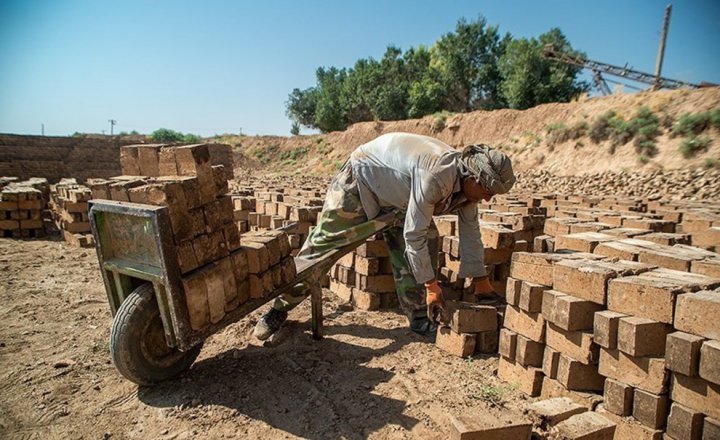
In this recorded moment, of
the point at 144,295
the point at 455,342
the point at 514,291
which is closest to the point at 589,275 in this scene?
the point at 514,291

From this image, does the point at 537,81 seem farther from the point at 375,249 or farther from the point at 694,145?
the point at 375,249

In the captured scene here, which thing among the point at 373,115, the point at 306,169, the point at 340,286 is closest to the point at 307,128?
the point at 373,115

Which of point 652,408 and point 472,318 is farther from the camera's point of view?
point 472,318

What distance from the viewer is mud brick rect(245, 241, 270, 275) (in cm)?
308

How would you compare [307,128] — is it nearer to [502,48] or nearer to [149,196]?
[502,48]

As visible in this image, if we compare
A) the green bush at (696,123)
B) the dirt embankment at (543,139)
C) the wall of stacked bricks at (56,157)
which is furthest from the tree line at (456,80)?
the wall of stacked bricks at (56,157)

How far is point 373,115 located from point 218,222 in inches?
1491

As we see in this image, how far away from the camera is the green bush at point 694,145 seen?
14215 millimetres

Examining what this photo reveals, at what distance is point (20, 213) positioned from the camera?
8562mm

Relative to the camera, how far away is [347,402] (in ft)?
9.11

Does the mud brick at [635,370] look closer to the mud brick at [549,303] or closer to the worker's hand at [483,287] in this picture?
the mud brick at [549,303]

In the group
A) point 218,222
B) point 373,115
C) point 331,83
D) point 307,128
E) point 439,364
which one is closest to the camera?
point 218,222

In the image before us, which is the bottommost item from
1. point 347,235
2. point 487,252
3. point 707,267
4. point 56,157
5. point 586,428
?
point 586,428

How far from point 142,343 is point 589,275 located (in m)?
2.91
